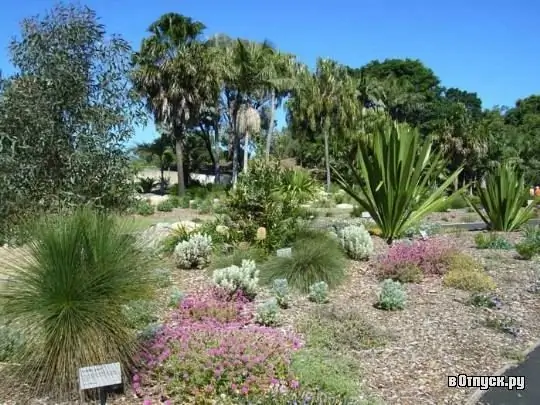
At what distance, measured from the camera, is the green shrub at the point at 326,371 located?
4.25m

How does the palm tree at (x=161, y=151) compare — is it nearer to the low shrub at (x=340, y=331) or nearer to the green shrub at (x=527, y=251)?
the green shrub at (x=527, y=251)

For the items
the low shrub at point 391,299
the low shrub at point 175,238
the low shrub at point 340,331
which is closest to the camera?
the low shrub at point 340,331

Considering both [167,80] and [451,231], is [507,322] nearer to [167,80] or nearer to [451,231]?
[451,231]

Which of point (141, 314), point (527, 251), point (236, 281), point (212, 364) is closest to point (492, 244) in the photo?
point (527, 251)

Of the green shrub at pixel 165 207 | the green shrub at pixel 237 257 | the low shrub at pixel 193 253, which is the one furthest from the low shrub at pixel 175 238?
the green shrub at pixel 165 207

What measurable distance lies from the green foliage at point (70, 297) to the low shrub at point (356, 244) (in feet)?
17.6

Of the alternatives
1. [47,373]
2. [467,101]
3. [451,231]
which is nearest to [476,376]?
[47,373]

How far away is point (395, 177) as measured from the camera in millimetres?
10406

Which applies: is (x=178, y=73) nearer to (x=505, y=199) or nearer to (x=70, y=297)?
(x=505, y=199)

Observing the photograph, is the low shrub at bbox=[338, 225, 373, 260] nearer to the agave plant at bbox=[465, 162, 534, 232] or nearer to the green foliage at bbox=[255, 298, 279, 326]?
the green foliage at bbox=[255, 298, 279, 326]

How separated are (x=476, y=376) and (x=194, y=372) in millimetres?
2487

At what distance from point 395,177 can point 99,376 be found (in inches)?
305

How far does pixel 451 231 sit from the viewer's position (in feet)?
47.6

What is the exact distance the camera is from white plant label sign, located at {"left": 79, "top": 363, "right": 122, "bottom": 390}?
3.60 meters
